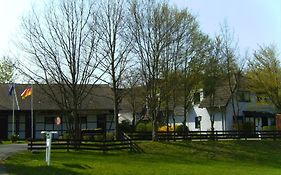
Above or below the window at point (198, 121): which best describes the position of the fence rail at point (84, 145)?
below

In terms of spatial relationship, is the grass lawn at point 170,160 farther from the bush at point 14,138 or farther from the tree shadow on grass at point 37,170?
the bush at point 14,138

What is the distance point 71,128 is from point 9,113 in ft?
55.7

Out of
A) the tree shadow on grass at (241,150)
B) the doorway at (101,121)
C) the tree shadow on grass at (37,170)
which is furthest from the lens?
the doorway at (101,121)

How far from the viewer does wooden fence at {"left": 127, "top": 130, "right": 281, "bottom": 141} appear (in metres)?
37.1

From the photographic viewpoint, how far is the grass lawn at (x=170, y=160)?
70.4 feet

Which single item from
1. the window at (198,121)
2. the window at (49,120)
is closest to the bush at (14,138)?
the window at (49,120)

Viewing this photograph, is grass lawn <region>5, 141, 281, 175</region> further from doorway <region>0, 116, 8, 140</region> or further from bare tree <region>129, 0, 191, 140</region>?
doorway <region>0, 116, 8, 140</region>

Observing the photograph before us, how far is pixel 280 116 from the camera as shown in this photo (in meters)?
46.9

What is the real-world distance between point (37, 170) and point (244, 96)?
134ft

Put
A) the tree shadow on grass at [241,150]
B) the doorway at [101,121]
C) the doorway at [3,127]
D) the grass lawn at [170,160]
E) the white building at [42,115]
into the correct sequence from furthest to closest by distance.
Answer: the doorway at [101,121], the white building at [42,115], the doorway at [3,127], the tree shadow on grass at [241,150], the grass lawn at [170,160]

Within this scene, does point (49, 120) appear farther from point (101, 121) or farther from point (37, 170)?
point (37, 170)

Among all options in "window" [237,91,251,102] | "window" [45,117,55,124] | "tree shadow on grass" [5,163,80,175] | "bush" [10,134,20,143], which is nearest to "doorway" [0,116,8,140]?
"bush" [10,134,20,143]

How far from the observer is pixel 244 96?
57906 millimetres

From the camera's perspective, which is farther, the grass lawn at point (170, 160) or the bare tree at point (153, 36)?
the bare tree at point (153, 36)
